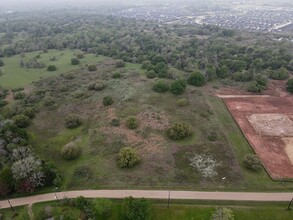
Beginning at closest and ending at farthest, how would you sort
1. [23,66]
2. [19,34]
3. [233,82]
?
[233,82]
[23,66]
[19,34]

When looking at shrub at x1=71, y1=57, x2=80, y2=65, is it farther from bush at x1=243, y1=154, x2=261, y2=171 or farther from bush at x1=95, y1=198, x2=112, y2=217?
bush at x1=243, y1=154, x2=261, y2=171

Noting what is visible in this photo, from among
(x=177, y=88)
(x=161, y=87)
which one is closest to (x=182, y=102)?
(x=177, y=88)

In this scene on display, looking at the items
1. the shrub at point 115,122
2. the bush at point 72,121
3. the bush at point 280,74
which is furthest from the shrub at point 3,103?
the bush at point 280,74

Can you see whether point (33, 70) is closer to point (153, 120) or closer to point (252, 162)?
point (153, 120)

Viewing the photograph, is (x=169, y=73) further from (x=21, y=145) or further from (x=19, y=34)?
(x=19, y=34)

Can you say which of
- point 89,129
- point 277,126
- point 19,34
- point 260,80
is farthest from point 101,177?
point 19,34

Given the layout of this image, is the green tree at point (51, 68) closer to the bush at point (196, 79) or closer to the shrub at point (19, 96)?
the shrub at point (19, 96)

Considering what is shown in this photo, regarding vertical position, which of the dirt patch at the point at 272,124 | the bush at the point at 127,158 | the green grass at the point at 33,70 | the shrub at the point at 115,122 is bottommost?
the green grass at the point at 33,70

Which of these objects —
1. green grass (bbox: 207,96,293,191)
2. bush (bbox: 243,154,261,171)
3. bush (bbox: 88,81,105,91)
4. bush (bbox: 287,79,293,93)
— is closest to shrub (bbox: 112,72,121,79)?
bush (bbox: 88,81,105,91)
